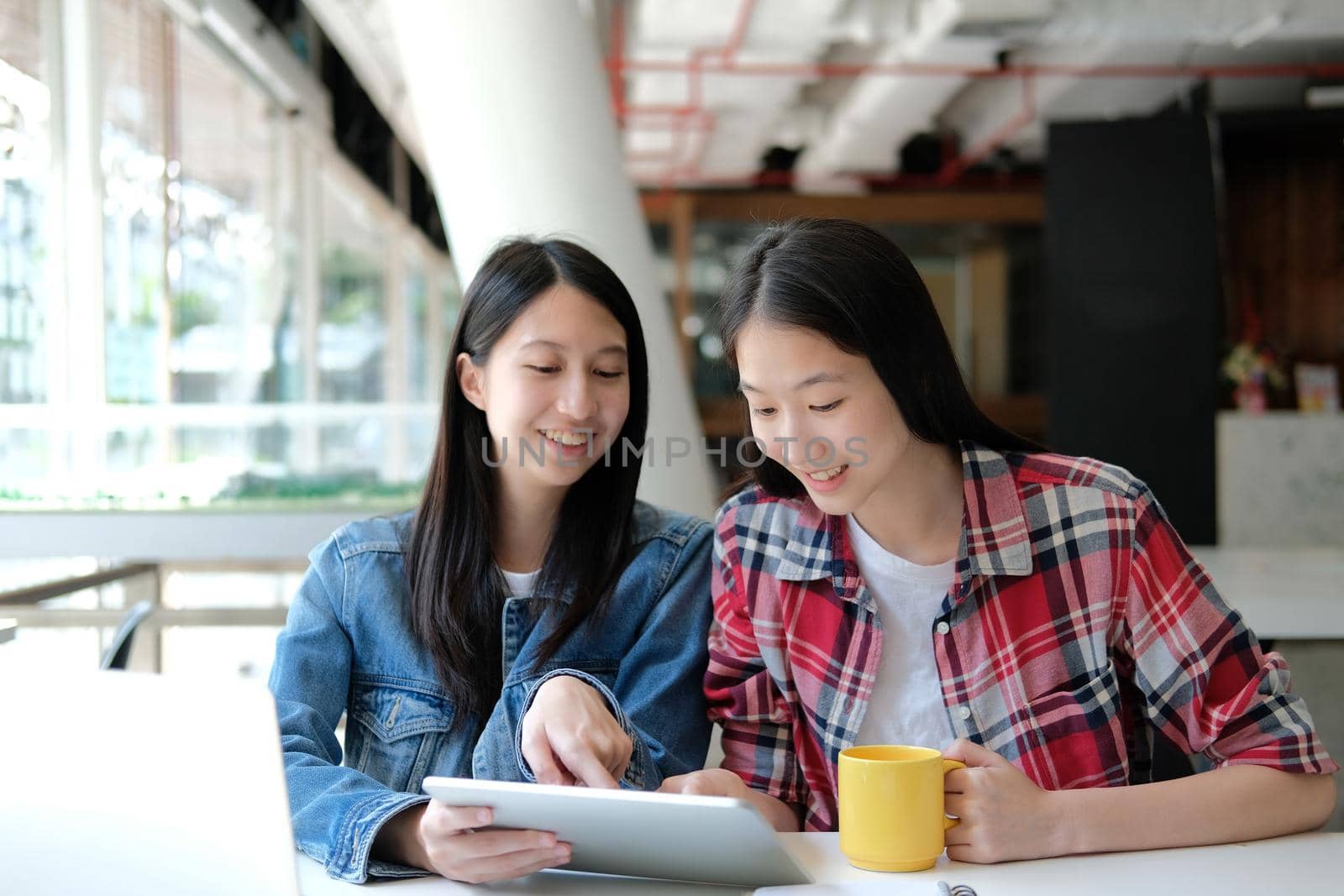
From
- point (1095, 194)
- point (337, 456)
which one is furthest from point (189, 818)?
point (337, 456)

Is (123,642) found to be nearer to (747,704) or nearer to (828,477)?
(747,704)

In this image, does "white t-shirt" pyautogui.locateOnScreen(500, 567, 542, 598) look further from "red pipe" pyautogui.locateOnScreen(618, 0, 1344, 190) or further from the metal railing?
"red pipe" pyautogui.locateOnScreen(618, 0, 1344, 190)

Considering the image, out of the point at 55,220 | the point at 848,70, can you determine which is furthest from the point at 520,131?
the point at 848,70

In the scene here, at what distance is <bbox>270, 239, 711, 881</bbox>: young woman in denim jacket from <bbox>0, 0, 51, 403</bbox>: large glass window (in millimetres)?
3123

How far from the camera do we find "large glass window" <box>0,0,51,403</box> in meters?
4.07

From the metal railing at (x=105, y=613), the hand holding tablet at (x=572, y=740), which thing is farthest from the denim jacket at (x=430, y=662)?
the metal railing at (x=105, y=613)

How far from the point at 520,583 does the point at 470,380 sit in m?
0.28

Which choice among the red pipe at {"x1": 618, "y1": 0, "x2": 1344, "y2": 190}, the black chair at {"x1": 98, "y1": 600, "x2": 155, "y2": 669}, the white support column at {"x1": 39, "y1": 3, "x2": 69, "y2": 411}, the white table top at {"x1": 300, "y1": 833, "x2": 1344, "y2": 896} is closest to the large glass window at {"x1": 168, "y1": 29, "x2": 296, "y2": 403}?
the white support column at {"x1": 39, "y1": 3, "x2": 69, "y2": 411}

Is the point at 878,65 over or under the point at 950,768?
over

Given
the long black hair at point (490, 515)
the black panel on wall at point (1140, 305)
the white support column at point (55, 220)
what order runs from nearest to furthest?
the long black hair at point (490, 515) < the white support column at point (55, 220) < the black panel on wall at point (1140, 305)

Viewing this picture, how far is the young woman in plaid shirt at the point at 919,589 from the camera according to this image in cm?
127

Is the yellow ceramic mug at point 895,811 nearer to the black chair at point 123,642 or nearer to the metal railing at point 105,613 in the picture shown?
the black chair at point 123,642

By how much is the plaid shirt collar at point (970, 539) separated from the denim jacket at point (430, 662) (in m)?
0.17

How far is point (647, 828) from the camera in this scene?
928 mm
